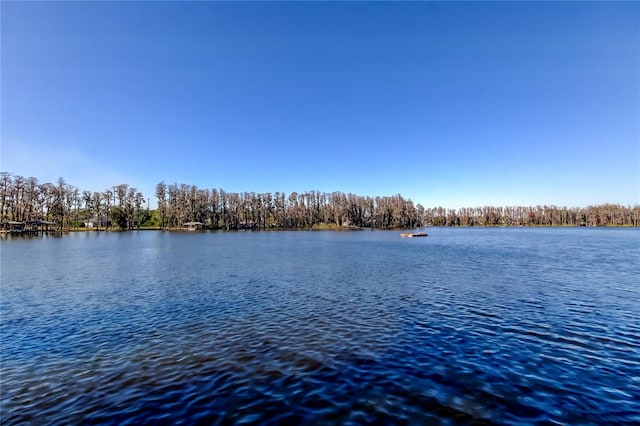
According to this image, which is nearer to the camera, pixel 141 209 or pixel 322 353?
pixel 322 353

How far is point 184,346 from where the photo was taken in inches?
556

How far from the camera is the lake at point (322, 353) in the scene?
9.10m

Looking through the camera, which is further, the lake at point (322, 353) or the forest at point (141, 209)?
the forest at point (141, 209)

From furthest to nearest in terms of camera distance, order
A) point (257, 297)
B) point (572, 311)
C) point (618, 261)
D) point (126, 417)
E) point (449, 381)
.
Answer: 1. point (618, 261)
2. point (257, 297)
3. point (572, 311)
4. point (449, 381)
5. point (126, 417)

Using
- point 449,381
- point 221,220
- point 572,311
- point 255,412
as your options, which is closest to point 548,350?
point 449,381

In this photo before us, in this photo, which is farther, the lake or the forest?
the forest

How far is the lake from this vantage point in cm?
910

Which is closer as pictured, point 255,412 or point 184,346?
point 255,412

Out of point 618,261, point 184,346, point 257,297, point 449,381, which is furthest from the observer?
point 618,261

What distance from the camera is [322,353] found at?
13133 mm

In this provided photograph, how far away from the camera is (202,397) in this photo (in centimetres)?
974

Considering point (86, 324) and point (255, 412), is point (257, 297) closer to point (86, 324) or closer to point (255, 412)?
point (86, 324)

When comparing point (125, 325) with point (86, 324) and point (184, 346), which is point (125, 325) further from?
point (184, 346)

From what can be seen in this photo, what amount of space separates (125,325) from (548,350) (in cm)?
2147
